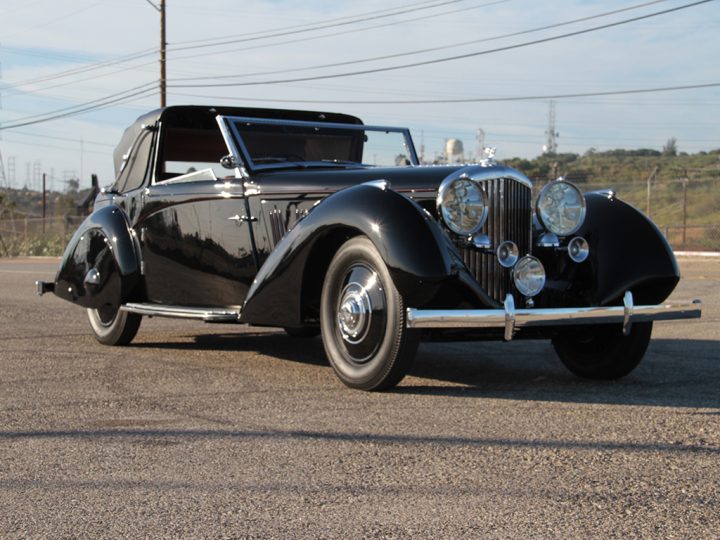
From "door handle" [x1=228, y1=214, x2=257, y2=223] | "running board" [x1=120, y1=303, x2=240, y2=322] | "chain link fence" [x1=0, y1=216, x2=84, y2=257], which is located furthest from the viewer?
"chain link fence" [x1=0, y1=216, x2=84, y2=257]

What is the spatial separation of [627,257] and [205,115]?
3.56 meters

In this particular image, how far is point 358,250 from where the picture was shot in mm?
5500

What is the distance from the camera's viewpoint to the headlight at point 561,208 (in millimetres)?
5969

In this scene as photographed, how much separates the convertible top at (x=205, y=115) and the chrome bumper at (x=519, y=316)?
3084 mm

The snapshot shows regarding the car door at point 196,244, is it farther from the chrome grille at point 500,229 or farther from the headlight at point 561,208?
the headlight at point 561,208

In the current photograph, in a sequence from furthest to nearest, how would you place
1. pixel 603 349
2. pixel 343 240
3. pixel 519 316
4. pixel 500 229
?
pixel 603 349 < pixel 343 240 < pixel 500 229 < pixel 519 316

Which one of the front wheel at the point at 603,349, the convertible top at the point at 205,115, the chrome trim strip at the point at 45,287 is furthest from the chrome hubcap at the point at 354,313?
the chrome trim strip at the point at 45,287

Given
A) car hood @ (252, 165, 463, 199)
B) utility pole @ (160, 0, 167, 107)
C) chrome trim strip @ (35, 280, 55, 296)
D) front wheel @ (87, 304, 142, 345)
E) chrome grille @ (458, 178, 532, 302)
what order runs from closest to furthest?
chrome grille @ (458, 178, 532, 302) → car hood @ (252, 165, 463, 199) → front wheel @ (87, 304, 142, 345) → chrome trim strip @ (35, 280, 55, 296) → utility pole @ (160, 0, 167, 107)

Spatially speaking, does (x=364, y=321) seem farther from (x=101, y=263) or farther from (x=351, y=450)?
(x=101, y=263)

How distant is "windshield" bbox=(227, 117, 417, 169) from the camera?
23.5 feet

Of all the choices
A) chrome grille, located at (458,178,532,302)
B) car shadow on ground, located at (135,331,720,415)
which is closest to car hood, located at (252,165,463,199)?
chrome grille, located at (458,178,532,302)

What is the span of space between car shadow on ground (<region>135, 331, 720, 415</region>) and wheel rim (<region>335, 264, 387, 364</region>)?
0.32 meters

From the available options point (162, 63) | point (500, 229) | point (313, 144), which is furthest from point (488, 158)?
point (162, 63)

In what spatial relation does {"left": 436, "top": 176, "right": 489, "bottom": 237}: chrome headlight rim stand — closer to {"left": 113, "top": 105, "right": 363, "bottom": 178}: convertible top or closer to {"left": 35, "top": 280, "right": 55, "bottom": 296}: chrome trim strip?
{"left": 113, "top": 105, "right": 363, "bottom": 178}: convertible top
